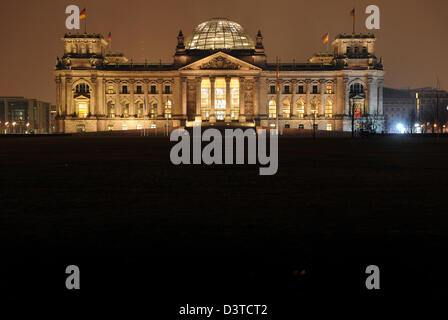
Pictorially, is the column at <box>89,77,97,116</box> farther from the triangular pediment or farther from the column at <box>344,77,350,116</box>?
the column at <box>344,77,350,116</box>

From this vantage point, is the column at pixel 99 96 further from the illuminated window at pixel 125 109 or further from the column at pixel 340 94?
→ the column at pixel 340 94

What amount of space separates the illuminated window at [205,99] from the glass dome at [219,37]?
10425 mm

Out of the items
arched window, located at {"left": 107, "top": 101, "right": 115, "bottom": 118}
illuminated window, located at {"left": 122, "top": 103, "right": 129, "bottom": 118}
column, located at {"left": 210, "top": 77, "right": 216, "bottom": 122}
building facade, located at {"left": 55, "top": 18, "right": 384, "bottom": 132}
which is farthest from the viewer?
illuminated window, located at {"left": 122, "top": 103, "right": 129, "bottom": 118}

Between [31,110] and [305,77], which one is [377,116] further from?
[31,110]

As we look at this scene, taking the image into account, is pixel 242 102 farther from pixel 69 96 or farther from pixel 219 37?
pixel 69 96

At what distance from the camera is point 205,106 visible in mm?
112188

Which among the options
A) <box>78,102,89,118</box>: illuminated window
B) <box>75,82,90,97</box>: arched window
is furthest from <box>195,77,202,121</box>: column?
<box>78,102,89,118</box>: illuminated window

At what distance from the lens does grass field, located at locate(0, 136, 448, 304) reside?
7086 millimetres

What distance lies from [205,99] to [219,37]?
16.9 meters

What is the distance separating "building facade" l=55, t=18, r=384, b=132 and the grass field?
91913mm

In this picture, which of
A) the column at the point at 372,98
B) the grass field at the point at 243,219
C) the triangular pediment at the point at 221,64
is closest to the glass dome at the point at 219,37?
the triangular pediment at the point at 221,64

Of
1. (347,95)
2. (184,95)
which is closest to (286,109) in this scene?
(347,95)

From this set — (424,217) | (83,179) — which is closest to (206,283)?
(424,217)

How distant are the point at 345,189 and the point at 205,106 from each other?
9972cm
